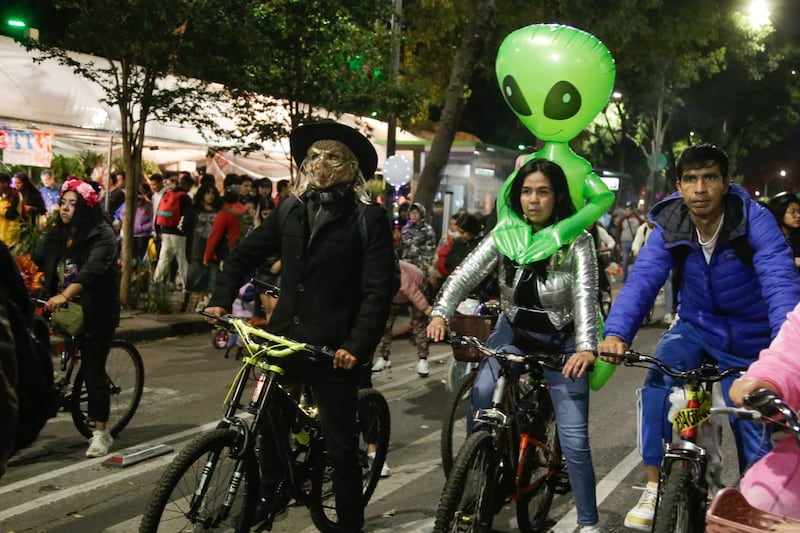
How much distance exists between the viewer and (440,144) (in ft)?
59.2

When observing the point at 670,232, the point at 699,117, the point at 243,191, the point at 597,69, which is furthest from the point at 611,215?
the point at 670,232

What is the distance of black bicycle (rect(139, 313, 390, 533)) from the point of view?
155 inches

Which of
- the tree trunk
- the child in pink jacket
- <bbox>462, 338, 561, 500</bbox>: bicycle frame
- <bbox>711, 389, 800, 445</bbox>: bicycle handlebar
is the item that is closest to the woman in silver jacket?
<bbox>462, 338, 561, 500</bbox>: bicycle frame

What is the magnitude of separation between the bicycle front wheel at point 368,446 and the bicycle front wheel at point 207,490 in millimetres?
759

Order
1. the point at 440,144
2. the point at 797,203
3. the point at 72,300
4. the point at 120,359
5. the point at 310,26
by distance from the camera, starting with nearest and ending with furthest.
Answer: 1. the point at 72,300
2. the point at 120,359
3. the point at 797,203
4. the point at 310,26
5. the point at 440,144

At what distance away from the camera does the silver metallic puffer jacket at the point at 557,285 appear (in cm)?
475

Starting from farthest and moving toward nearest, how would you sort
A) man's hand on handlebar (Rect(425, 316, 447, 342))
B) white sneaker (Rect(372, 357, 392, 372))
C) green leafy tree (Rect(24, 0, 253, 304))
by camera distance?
green leafy tree (Rect(24, 0, 253, 304)), white sneaker (Rect(372, 357, 392, 372)), man's hand on handlebar (Rect(425, 316, 447, 342))

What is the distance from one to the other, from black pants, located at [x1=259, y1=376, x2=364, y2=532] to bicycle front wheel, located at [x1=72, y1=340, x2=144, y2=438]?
2.78 meters

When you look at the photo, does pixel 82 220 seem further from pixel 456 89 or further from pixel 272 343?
pixel 456 89

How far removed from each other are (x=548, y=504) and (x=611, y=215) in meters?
27.4

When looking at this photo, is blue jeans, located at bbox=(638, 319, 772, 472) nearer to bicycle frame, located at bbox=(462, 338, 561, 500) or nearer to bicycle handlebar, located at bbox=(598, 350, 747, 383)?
bicycle handlebar, located at bbox=(598, 350, 747, 383)

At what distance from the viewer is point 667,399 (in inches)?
169

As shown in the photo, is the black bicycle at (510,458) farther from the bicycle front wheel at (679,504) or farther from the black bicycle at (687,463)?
the bicycle front wheel at (679,504)

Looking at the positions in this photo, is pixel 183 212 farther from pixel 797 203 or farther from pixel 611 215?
pixel 611 215
